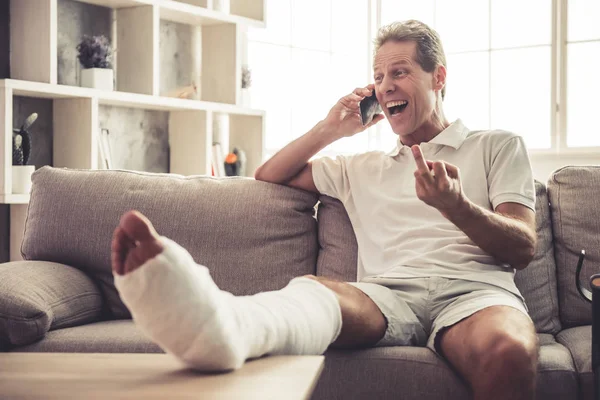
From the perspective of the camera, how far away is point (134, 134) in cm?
405

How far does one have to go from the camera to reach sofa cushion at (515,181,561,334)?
7.11 ft

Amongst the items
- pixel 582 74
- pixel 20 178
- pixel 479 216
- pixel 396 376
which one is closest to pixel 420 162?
pixel 479 216

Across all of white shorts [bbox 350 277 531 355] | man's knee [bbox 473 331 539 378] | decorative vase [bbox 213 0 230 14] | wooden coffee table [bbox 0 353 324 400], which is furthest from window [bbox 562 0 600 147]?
wooden coffee table [bbox 0 353 324 400]

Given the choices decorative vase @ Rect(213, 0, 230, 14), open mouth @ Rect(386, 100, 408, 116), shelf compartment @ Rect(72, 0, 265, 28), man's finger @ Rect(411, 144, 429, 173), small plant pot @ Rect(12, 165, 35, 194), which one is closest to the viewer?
man's finger @ Rect(411, 144, 429, 173)

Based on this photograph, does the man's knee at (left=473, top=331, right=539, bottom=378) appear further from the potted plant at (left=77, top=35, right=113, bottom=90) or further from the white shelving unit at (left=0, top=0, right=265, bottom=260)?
the potted plant at (left=77, top=35, right=113, bottom=90)

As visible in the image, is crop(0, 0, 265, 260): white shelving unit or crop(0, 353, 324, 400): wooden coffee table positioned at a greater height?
crop(0, 0, 265, 260): white shelving unit

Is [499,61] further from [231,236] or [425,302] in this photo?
[425,302]

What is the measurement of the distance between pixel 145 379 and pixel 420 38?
146cm

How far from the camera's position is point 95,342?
194 centimetres

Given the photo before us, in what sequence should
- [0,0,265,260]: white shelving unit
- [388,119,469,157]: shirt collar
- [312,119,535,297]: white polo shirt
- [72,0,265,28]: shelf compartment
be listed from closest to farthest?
[312,119,535,297]: white polo shirt
[388,119,469,157]: shirt collar
[0,0,265,260]: white shelving unit
[72,0,265,28]: shelf compartment

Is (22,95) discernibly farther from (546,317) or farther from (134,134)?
(546,317)

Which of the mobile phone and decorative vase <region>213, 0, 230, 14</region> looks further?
decorative vase <region>213, 0, 230, 14</region>

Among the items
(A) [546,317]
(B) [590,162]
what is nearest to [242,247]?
(A) [546,317]

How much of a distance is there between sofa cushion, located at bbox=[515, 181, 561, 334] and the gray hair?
20.7 inches
